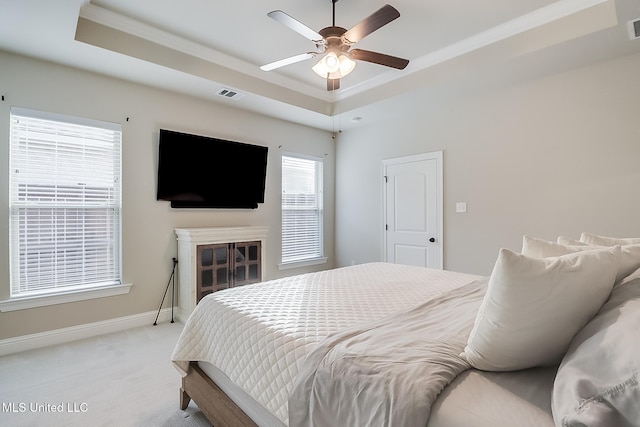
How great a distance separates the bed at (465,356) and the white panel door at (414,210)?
2.73 m

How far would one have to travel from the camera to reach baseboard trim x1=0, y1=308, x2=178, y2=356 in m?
2.80

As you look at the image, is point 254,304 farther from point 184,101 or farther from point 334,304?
point 184,101

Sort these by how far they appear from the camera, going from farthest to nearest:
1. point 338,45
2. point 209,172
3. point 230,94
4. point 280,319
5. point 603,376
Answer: point 209,172, point 230,94, point 338,45, point 280,319, point 603,376

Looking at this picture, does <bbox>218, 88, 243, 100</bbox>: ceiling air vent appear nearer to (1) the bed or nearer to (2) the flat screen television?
(2) the flat screen television

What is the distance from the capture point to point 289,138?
4871 millimetres

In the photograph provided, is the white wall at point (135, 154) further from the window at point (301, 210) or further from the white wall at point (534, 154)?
the white wall at point (534, 154)

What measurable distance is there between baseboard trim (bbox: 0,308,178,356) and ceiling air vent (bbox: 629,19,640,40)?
5.06 metres

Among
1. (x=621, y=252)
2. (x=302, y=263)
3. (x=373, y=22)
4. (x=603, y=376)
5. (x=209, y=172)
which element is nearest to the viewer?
(x=603, y=376)

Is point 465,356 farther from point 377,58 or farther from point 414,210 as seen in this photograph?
point 414,210

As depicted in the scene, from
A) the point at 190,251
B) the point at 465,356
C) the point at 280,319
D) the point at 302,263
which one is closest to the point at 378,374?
the point at 465,356

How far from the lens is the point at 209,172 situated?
394cm

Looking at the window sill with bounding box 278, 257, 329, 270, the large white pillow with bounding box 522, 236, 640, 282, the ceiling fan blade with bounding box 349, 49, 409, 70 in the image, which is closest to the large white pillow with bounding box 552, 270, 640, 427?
the large white pillow with bounding box 522, 236, 640, 282

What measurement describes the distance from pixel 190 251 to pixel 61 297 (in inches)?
47.2

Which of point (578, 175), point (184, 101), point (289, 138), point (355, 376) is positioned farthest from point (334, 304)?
point (289, 138)
